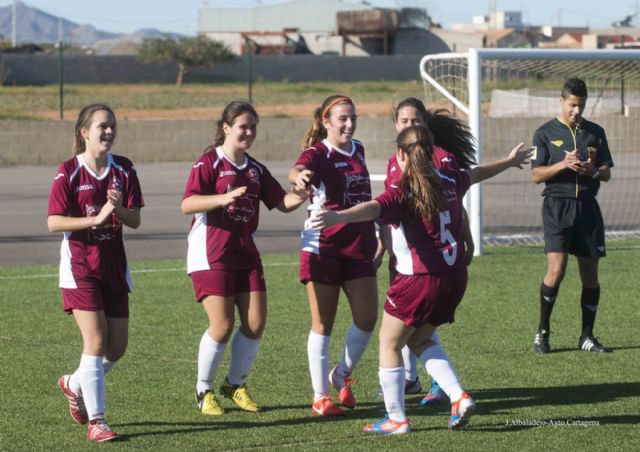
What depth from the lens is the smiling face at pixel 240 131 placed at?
679 centimetres

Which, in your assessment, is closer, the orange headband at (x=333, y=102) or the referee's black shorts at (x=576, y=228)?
the orange headband at (x=333, y=102)

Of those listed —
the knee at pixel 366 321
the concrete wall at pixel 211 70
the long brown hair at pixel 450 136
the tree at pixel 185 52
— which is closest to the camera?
the knee at pixel 366 321

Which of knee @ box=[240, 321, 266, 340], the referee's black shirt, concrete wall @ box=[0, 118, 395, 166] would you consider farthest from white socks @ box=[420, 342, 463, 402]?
concrete wall @ box=[0, 118, 395, 166]

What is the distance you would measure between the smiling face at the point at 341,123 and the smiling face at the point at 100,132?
1.32 metres

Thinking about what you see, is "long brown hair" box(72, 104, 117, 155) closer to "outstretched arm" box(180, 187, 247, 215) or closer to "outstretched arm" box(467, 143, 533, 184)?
"outstretched arm" box(180, 187, 247, 215)

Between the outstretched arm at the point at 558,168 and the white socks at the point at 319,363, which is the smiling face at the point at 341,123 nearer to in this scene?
the white socks at the point at 319,363

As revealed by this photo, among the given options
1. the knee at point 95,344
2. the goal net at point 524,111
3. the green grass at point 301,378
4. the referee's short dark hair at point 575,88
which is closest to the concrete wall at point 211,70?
the goal net at point 524,111

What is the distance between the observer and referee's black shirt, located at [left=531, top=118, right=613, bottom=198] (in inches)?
348

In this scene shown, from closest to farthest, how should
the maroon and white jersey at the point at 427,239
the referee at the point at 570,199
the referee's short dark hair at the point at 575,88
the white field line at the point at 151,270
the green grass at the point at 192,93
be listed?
the maroon and white jersey at the point at 427,239
the referee's short dark hair at the point at 575,88
the referee at the point at 570,199
the white field line at the point at 151,270
the green grass at the point at 192,93

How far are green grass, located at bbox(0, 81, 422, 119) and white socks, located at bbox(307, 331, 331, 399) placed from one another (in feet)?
97.8

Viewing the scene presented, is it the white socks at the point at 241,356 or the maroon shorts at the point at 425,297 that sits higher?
the maroon shorts at the point at 425,297

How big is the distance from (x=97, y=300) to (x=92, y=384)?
465 mm

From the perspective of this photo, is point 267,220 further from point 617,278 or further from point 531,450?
point 531,450

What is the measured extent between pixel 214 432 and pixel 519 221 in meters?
12.3
